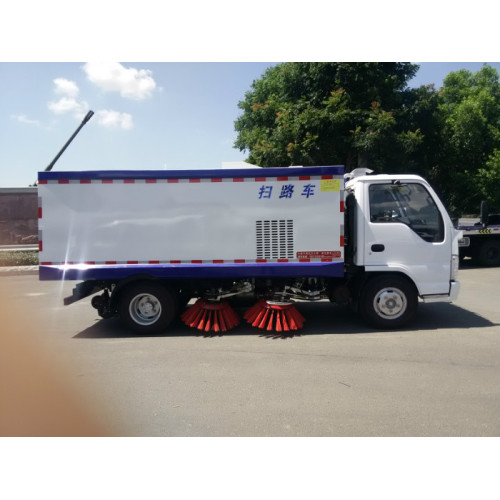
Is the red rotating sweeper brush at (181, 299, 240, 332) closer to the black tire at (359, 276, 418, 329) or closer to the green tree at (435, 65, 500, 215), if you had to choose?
the black tire at (359, 276, 418, 329)

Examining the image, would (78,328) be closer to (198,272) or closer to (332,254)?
(198,272)

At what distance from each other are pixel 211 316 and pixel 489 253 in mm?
11931

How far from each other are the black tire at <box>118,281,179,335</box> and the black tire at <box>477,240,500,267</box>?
12.2 m

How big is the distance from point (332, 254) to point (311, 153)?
8.54 meters

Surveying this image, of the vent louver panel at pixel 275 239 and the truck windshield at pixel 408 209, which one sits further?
the truck windshield at pixel 408 209

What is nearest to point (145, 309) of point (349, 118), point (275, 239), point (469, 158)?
point (275, 239)

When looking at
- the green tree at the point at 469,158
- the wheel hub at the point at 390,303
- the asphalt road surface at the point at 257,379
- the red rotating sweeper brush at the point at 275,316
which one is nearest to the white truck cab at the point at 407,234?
the wheel hub at the point at 390,303

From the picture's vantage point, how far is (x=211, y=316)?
6.48 metres

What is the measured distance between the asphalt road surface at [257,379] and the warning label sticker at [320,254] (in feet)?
3.85

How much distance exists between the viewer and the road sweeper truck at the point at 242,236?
238 inches

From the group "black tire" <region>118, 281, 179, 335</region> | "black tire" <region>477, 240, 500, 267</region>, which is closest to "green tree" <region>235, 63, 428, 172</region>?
"black tire" <region>477, 240, 500, 267</region>

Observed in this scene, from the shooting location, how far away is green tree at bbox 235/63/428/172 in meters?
13.4

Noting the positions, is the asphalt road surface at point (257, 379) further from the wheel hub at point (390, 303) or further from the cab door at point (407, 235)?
the cab door at point (407, 235)

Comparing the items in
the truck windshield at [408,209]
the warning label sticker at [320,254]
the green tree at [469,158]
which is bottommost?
the warning label sticker at [320,254]
